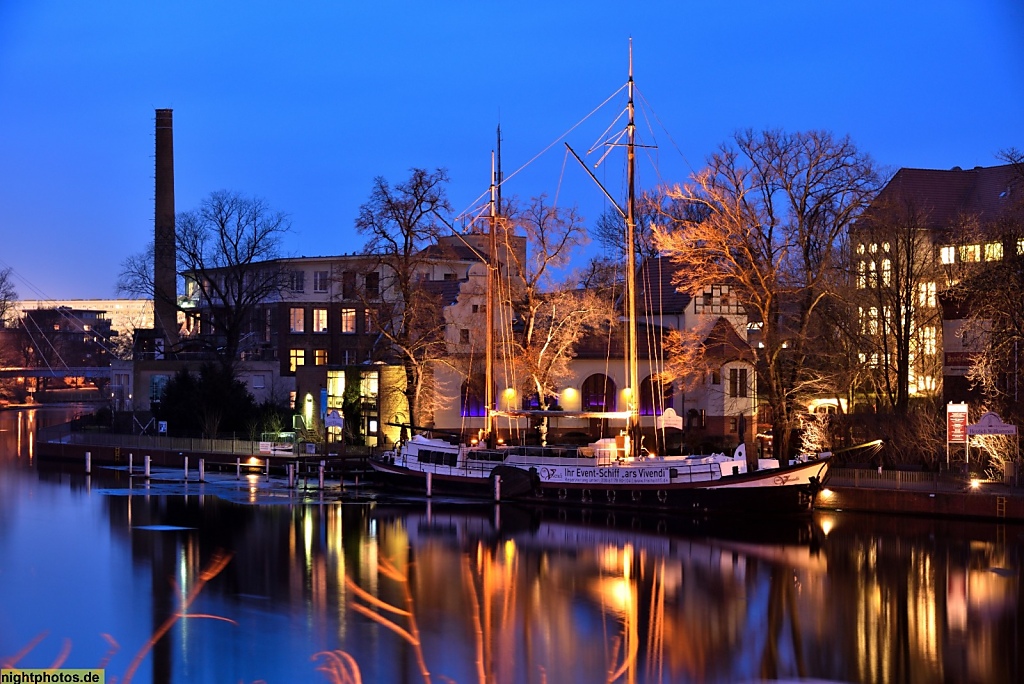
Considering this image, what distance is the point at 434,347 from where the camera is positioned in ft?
207

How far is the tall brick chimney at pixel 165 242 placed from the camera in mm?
89375

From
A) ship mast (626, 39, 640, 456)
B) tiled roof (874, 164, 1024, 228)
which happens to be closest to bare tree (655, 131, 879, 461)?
ship mast (626, 39, 640, 456)

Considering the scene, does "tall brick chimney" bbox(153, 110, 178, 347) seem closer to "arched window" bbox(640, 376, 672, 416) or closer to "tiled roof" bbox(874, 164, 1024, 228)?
"arched window" bbox(640, 376, 672, 416)

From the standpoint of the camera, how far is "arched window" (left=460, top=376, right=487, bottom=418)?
2542 inches

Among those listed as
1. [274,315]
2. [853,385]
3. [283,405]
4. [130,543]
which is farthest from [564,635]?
[274,315]

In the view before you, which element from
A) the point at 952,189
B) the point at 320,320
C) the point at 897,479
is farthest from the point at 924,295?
the point at 320,320

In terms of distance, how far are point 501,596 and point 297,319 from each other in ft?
186

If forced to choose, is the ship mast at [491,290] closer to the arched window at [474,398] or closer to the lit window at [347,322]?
the arched window at [474,398]

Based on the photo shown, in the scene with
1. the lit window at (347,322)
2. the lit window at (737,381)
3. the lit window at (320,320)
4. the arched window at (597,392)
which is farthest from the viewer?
the lit window at (320,320)

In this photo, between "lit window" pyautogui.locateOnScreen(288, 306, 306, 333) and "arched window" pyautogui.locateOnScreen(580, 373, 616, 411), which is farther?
"lit window" pyautogui.locateOnScreen(288, 306, 306, 333)

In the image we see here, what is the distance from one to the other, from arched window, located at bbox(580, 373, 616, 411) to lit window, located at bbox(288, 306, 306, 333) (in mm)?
27959

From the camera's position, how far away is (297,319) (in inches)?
3386

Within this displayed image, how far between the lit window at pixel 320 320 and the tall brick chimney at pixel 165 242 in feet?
32.7

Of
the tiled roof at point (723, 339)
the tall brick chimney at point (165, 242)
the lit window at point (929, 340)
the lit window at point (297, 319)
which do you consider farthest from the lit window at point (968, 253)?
the tall brick chimney at point (165, 242)
